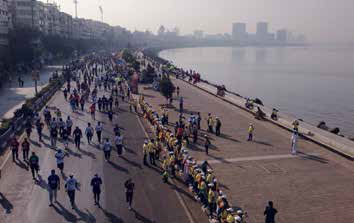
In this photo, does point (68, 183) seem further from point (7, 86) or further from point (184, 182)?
point (7, 86)

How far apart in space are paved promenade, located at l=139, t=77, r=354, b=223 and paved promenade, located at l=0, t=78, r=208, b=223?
2.51 metres

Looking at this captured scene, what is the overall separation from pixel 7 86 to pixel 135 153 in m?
33.5

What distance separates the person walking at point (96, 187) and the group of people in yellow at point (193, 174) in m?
3.16

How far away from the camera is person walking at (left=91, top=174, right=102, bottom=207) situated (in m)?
14.2

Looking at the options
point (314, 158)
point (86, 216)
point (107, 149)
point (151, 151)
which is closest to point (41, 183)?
point (107, 149)

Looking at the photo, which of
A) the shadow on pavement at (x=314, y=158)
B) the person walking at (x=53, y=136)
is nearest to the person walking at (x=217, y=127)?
the shadow on pavement at (x=314, y=158)

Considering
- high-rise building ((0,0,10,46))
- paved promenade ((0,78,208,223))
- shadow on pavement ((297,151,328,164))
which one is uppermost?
high-rise building ((0,0,10,46))

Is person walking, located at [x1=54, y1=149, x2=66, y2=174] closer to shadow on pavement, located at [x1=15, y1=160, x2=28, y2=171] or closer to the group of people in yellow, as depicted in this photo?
shadow on pavement, located at [x1=15, y1=160, x2=28, y2=171]

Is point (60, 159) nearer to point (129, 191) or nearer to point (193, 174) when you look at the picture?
point (129, 191)

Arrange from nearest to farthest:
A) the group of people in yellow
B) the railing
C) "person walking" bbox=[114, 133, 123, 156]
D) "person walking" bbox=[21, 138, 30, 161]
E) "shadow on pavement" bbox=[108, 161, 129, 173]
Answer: the group of people in yellow, "shadow on pavement" bbox=[108, 161, 129, 173], "person walking" bbox=[21, 138, 30, 161], "person walking" bbox=[114, 133, 123, 156], the railing

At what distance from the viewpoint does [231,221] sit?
12.0 meters

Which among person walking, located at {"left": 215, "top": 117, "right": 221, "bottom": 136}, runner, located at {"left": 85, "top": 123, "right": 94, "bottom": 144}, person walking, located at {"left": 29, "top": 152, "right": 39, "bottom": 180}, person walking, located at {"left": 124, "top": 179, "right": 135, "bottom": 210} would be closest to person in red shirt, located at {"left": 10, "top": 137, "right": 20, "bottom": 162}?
person walking, located at {"left": 29, "top": 152, "right": 39, "bottom": 180}

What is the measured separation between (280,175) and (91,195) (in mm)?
8377

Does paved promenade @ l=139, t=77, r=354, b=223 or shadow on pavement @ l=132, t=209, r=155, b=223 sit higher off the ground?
paved promenade @ l=139, t=77, r=354, b=223
